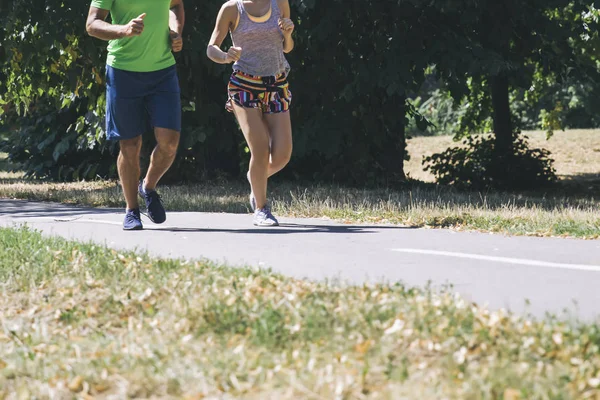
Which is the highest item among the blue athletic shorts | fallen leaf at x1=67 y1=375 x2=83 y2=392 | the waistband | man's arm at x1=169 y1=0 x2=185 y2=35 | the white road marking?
man's arm at x1=169 y1=0 x2=185 y2=35

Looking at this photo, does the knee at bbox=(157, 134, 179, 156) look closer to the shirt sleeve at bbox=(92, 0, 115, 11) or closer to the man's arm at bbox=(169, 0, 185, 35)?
the man's arm at bbox=(169, 0, 185, 35)

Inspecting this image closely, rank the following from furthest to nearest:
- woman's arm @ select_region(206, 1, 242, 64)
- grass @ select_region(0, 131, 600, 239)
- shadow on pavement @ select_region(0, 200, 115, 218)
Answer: shadow on pavement @ select_region(0, 200, 115, 218) < grass @ select_region(0, 131, 600, 239) < woman's arm @ select_region(206, 1, 242, 64)

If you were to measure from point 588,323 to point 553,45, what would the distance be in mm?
11632

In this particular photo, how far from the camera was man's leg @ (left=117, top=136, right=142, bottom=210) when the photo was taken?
26.3ft

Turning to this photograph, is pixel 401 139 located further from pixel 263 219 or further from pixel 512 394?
pixel 512 394

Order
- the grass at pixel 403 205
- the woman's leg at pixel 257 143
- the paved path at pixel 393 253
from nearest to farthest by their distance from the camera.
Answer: the paved path at pixel 393 253
the woman's leg at pixel 257 143
the grass at pixel 403 205

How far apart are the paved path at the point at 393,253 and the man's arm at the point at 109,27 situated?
1.44 metres

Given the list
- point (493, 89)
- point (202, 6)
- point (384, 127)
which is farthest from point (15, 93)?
point (493, 89)

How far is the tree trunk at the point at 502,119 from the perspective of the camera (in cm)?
1672

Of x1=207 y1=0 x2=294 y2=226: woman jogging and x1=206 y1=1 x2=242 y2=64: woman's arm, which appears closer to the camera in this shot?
x1=206 y1=1 x2=242 y2=64: woman's arm

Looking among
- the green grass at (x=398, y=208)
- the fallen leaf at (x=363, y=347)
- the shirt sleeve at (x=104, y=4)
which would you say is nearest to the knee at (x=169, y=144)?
the shirt sleeve at (x=104, y=4)

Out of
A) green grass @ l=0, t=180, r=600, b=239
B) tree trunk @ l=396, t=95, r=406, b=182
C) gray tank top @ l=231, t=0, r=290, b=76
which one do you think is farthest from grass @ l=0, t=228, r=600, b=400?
tree trunk @ l=396, t=95, r=406, b=182

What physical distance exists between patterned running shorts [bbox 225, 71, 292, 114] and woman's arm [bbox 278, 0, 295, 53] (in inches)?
9.3

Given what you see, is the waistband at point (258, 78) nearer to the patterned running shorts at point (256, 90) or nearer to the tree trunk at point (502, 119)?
the patterned running shorts at point (256, 90)
